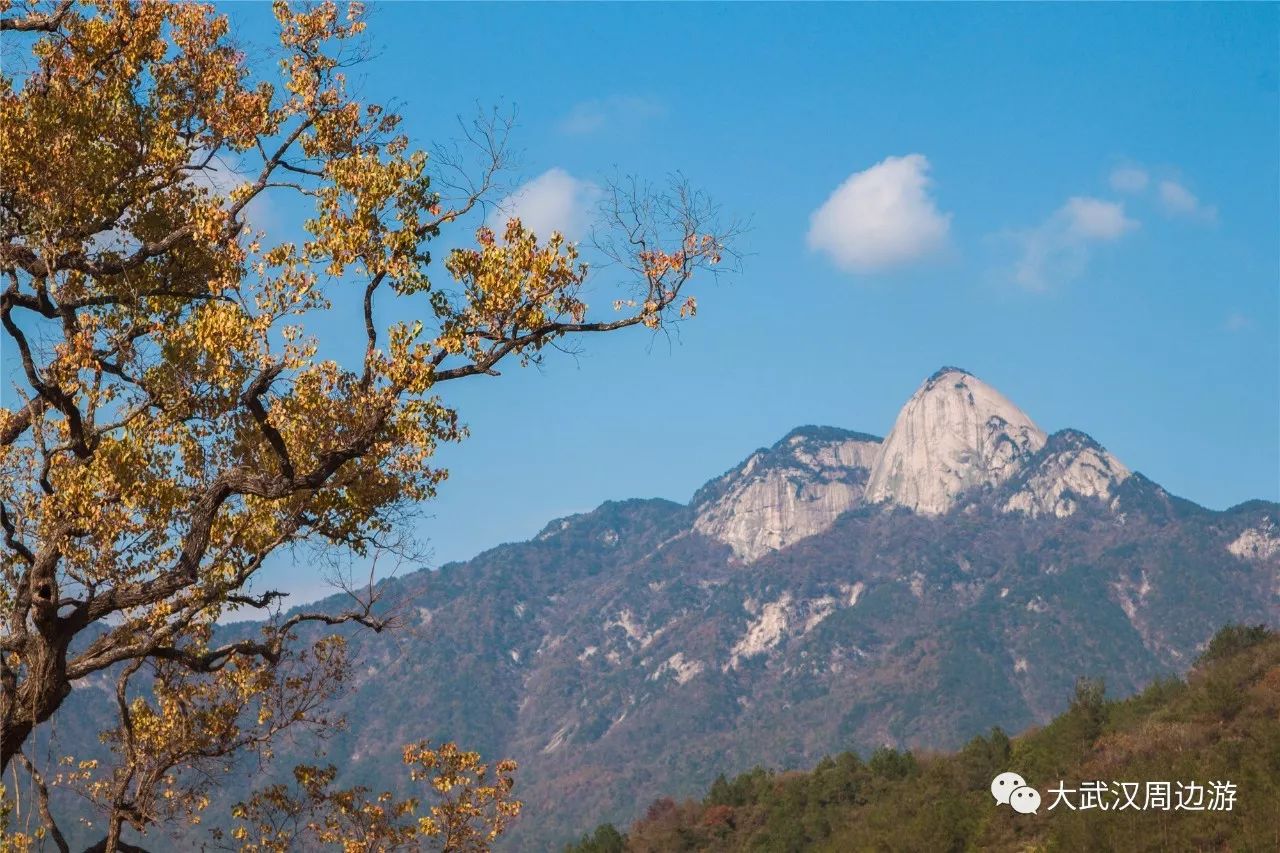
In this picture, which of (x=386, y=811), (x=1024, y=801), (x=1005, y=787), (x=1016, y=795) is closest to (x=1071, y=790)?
(x=1024, y=801)

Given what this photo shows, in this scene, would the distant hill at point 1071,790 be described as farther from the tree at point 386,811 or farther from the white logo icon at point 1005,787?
the tree at point 386,811

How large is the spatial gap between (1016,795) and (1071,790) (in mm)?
12694

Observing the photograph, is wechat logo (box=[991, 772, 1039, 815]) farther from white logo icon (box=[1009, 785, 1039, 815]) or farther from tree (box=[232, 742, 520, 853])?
tree (box=[232, 742, 520, 853])

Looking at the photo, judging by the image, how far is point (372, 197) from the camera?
1334 centimetres

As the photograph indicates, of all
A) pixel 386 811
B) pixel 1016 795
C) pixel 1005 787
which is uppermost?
pixel 1005 787

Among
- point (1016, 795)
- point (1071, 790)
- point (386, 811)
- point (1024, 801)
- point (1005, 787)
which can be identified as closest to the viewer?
point (386, 811)

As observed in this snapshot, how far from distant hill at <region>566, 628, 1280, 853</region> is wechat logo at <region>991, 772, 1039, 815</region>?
86 cm

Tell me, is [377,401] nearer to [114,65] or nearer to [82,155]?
[82,155]

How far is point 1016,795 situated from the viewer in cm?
8994

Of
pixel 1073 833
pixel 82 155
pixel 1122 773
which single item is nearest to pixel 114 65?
pixel 82 155

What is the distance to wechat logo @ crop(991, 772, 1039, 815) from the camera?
87.4 meters

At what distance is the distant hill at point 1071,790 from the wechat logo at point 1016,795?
0.86 metres

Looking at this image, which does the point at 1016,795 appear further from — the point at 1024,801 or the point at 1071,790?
the point at 1071,790

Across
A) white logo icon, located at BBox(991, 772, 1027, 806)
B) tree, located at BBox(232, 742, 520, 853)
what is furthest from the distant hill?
tree, located at BBox(232, 742, 520, 853)
